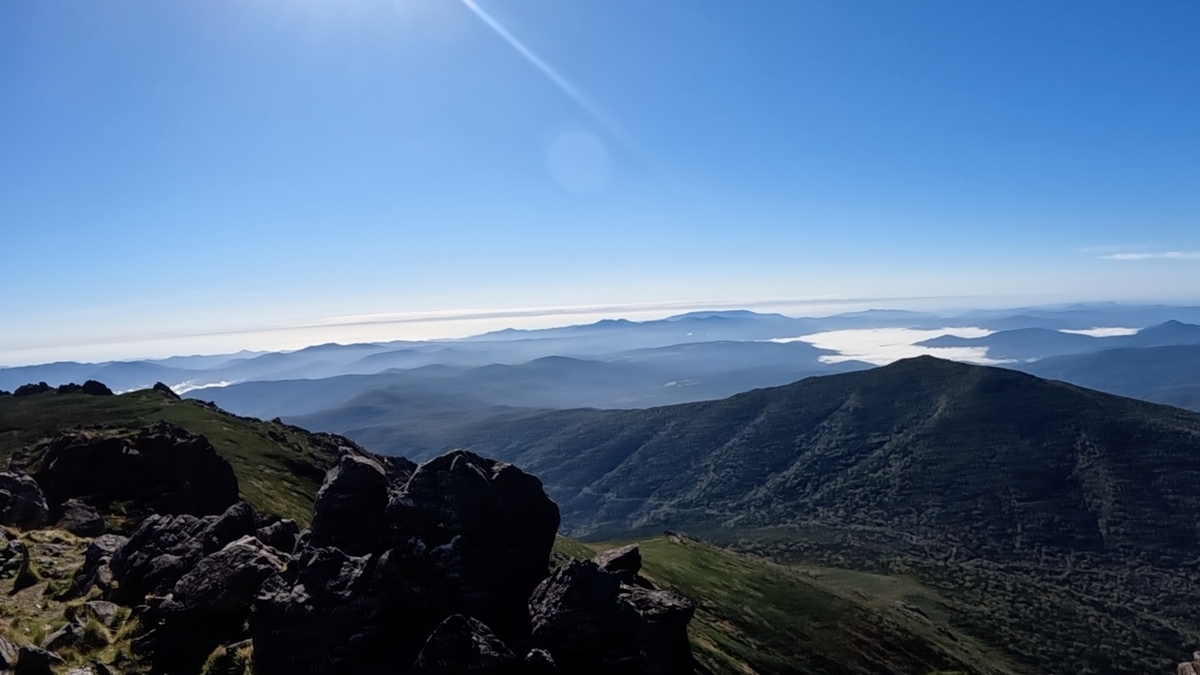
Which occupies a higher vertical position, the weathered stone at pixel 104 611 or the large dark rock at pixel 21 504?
the large dark rock at pixel 21 504

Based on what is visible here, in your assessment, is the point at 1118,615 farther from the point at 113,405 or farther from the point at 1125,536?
the point at 113,405

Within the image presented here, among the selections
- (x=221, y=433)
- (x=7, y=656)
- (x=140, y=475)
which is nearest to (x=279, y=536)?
(x=7, y=656)

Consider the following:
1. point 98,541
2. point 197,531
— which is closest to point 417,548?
point 197,531

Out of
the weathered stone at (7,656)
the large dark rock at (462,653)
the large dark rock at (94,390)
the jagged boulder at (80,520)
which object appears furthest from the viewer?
the large dark rock at (94,390)

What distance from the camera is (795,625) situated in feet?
318

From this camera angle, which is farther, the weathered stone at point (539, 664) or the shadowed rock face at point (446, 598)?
the shadowed rock face at point (446, 598)

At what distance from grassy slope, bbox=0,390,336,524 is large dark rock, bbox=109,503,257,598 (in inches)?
1434

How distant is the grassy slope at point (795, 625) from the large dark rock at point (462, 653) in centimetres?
4213

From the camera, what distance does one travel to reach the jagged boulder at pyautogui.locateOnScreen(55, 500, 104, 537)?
1665 inches

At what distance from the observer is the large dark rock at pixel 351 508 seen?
3161 centimetres

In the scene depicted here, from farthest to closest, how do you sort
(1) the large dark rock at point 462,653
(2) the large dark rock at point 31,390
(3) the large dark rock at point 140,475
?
1. (2) the large dark rock at point 31,390
2. (3) the large dark rock at point 140,475
3. (1) the large dark rock at point 462,653

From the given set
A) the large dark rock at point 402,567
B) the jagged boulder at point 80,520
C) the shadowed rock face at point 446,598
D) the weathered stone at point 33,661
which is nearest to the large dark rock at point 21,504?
the jagged boulder at point 80,520

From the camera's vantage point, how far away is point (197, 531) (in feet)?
112

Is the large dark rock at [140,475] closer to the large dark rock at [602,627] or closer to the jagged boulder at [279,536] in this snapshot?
the jagged boulder at [279,536]
